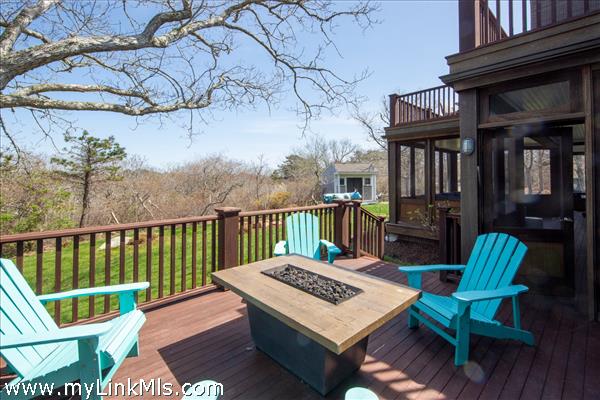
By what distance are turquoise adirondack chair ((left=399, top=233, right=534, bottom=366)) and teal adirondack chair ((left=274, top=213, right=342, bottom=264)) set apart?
1250 millimetres

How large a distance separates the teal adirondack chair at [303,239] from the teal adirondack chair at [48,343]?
1.82 metres

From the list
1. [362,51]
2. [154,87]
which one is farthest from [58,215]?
[362,51]

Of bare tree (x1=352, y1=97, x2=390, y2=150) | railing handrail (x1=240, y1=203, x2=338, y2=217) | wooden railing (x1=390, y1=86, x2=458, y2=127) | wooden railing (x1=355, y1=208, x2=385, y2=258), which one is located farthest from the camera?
bare tree (x1=352, y1=97, x2=390, y2=150)

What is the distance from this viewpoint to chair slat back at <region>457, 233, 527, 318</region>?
237 centimetres

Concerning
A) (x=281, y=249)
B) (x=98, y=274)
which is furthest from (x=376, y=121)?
(x=98, y=274)

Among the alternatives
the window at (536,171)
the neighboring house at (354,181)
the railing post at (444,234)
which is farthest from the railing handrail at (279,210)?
the neighboring house at (354,181)

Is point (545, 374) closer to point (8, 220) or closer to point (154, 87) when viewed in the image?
point (154, 87)

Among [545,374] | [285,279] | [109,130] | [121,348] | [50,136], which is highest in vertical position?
[109,130]

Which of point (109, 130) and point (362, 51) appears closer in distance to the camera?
point (362, 51)

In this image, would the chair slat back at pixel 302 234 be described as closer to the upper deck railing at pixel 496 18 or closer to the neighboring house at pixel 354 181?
the upper deck railing at pixel 496 18

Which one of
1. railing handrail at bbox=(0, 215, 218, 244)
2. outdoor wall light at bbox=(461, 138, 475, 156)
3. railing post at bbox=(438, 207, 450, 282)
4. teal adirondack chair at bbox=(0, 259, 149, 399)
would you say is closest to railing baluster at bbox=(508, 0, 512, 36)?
outdoor wall light at bbox=(461, 138, 475, 156)

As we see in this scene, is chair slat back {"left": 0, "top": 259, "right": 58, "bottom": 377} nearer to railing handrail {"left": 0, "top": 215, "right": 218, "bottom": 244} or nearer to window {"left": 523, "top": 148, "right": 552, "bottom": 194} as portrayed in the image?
railing handrail {"left": 0, "top": 215, "right": 218, "bottom": 244}

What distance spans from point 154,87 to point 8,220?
4918mm

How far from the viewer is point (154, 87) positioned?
6.48 m
